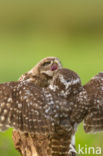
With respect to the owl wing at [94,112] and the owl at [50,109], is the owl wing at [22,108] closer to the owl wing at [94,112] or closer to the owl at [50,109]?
the owl at [50,109]

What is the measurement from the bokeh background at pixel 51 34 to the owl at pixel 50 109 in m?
9.11

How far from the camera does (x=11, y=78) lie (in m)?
15.4

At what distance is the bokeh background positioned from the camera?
1883 centimetres

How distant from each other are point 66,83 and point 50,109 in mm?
267

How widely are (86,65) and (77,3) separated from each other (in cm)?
987

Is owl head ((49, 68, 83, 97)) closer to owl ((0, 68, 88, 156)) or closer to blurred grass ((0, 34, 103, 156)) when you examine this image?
owl ((0, 68, 88, 156))

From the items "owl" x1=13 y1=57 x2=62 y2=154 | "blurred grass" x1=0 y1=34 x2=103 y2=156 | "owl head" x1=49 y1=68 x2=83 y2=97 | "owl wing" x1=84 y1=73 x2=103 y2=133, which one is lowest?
"owl wing" x1=84 y1=73 x2=103 y2=133

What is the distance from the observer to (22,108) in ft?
22.3

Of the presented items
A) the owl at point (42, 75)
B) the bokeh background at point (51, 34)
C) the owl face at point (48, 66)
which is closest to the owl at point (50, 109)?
the owl at point (42, 75)

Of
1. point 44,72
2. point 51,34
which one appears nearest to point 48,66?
point 44,72

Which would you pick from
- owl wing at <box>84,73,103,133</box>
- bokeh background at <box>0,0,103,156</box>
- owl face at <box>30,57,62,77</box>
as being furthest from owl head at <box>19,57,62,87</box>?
bokeh background at <box>0,0,103,156</box>

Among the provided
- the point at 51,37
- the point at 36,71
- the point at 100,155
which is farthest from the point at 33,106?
the point at 51,37

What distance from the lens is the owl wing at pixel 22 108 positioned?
6691 millimetres

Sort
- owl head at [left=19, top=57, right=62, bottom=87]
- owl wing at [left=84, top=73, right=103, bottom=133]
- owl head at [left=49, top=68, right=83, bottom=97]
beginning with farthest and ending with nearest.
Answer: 1. owl head at [left=19, top=57, right=62, bottom=87]
2. owl wing at [left=84, top=73, right=103, bottom=133]
3. owl head at [left=49, top=68, right=83, bottom=97]
